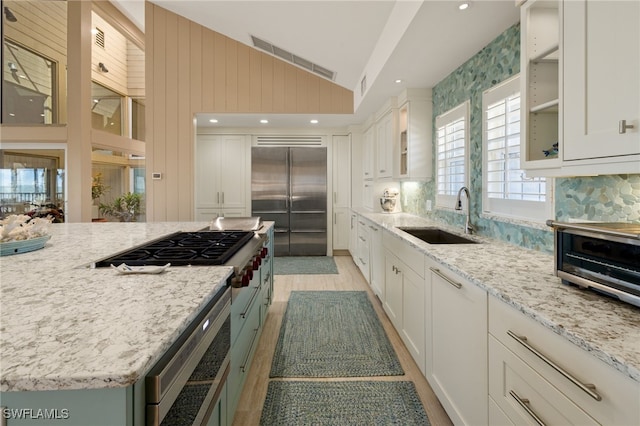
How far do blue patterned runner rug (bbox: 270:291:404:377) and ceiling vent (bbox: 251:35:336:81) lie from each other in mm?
3043

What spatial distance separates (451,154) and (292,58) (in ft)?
8.76

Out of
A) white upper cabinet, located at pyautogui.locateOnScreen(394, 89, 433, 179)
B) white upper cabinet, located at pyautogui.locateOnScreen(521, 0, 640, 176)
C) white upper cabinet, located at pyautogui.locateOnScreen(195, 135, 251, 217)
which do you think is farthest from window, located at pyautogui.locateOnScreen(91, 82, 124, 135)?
white upper cabinet, located at pyautogui.locateOnScreen(521, 0, 640, 176)

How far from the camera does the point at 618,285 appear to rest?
964 mm

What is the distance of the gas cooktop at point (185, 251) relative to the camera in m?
1.43

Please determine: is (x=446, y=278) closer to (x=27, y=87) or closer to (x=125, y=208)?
(x=125, y=208)

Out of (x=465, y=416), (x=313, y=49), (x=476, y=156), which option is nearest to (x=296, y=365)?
(x=465, y=416)

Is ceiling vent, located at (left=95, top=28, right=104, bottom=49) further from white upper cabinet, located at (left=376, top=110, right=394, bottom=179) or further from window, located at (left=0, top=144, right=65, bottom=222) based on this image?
white upper cabinet, located at (left=376, top=110, right=394, bottom=179)

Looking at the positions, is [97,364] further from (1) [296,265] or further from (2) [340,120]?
(2) [340,120]

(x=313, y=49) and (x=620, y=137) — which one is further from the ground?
(x=313, y=49)

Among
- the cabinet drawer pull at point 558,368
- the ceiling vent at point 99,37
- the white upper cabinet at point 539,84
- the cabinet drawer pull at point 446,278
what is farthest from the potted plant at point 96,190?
the cabinet drawer pull at point 558,368

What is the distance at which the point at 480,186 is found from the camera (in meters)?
2.52

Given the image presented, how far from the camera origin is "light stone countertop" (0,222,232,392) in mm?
598

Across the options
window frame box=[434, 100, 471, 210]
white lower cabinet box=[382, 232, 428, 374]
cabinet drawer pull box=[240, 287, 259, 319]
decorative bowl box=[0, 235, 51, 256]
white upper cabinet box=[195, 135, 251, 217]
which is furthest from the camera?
white upper cabinet box=[195, 135, 251, 217]

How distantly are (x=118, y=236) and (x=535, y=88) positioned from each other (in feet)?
8.55
